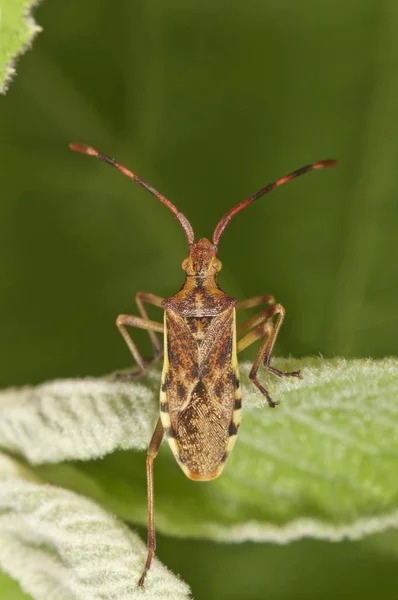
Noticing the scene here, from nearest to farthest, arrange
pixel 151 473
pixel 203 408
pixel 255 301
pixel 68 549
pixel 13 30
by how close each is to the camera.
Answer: pixel 68 549
pixel 13 30
pixel 151 473
pixel 203 408
pixel 255 301

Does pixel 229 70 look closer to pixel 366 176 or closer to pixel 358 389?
pixel 366 176

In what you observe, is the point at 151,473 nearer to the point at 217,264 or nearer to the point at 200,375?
the point at 200,375

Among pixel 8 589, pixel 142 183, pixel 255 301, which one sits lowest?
pixel 8 589

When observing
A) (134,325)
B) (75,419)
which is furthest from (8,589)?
(134,325)

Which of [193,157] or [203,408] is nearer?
[203,408]

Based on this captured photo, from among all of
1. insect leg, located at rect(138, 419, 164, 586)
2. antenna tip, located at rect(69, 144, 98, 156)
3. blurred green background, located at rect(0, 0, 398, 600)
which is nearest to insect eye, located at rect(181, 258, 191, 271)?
blurred green background, located at rect(0, 0, 398, 600)

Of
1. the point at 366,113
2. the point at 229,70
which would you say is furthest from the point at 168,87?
the point at 366,113

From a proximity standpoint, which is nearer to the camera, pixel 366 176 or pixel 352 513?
pixel 352 513
